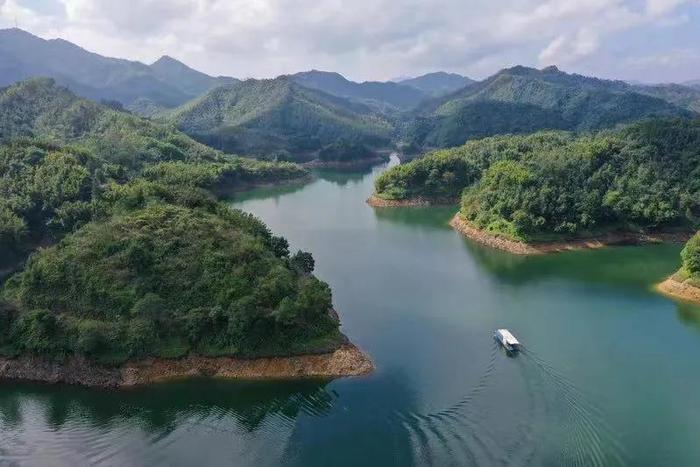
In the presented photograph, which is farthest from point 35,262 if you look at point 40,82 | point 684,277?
point 40,82

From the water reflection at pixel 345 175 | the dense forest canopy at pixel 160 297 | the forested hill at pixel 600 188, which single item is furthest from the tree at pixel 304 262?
the water reflection at pixel 345 175

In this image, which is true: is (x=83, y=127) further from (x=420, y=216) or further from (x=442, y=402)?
(x=442, y=402)

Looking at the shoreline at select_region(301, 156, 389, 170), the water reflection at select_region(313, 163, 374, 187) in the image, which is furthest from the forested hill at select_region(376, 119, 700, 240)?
the shoreline at select_region(301, 156, 389, 170)

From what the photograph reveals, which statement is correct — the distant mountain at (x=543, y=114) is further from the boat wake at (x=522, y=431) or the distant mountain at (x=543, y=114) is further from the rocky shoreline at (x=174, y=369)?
the boat wake at (x=522, y=431)

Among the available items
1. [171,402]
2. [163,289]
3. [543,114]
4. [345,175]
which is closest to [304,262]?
[163,289]

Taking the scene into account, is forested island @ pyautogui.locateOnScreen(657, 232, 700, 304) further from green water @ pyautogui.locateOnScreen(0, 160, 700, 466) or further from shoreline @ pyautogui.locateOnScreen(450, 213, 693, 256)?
shoreline @ pyautogui.locateOnScreen(450, 213, 693, 256)
